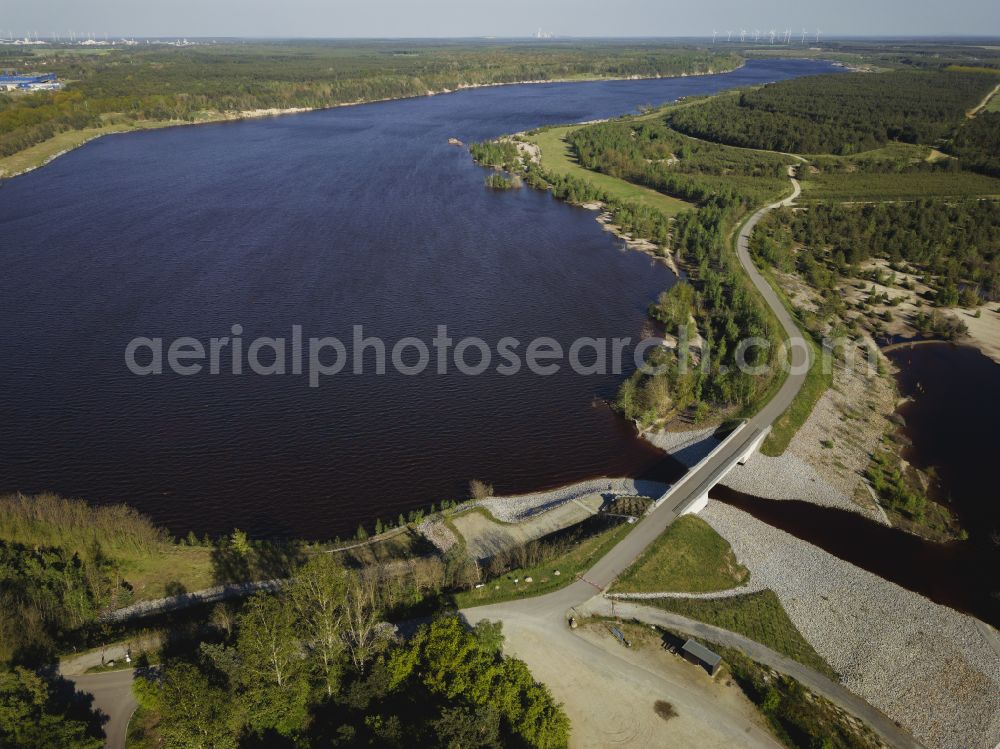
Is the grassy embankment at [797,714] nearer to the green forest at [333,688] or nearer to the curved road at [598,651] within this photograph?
the curved road at [598,651]

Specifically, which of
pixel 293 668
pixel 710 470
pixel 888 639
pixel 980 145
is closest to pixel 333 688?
pixel 293 668

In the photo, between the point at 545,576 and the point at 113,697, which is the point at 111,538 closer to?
the point at 113,697

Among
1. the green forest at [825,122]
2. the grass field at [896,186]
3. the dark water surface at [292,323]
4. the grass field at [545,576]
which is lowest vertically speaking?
the grass field at [545,576]

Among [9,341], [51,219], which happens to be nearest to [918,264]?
[9,341]

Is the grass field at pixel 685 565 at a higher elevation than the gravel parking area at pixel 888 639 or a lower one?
higher

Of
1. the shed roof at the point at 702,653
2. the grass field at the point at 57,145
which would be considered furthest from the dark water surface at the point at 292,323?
the shed roof at the point at 702,653
